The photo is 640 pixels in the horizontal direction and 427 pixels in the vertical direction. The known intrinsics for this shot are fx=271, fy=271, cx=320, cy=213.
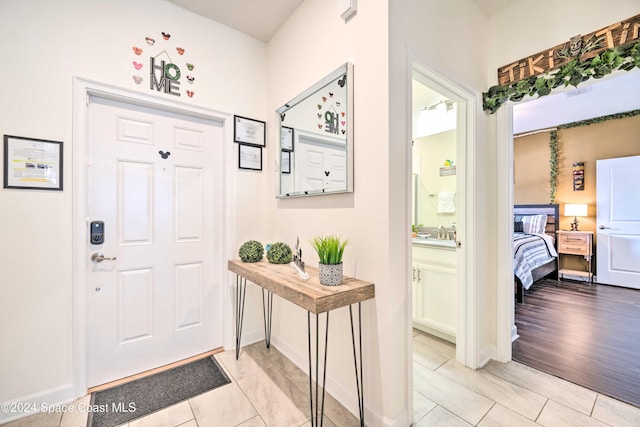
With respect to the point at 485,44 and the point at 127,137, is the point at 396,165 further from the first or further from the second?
the point at 127,137

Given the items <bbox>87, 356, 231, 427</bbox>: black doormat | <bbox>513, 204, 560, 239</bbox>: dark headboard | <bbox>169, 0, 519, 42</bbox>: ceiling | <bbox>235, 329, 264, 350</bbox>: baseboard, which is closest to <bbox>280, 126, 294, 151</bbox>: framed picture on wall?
<bbox>169, 0, 519, 42</bbox>: ceiling

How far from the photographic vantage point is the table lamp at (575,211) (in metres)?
4.74

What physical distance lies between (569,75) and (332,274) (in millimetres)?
1947

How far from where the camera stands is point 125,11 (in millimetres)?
1944

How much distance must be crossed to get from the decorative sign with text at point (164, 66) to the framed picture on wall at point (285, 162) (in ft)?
2.87

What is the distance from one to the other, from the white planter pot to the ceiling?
208 centimetres

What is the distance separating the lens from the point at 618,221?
4.31 meters

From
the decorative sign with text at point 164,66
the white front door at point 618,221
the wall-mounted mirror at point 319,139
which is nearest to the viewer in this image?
the wall-mounted mirror at point 319,139

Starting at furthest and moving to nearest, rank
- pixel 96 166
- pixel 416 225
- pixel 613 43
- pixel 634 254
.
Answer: pixel 634 254 → pixel 416 225 → pixel 96 166 → pixel 613 43

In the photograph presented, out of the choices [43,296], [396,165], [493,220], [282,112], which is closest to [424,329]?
[493,220]

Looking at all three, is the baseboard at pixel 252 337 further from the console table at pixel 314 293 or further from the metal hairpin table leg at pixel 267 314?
the console table at pixel 314 293

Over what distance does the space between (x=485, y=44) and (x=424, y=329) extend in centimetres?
263

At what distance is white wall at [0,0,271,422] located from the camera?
1607 mm

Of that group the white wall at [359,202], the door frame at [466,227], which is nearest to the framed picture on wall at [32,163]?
the white wall at [359,202]
